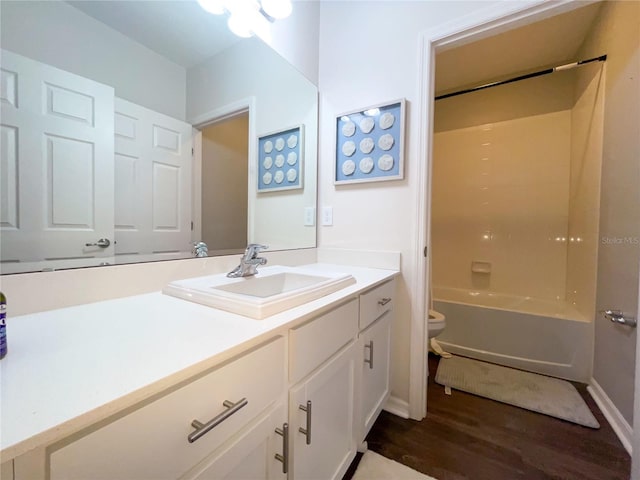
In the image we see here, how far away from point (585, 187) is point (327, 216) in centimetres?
193

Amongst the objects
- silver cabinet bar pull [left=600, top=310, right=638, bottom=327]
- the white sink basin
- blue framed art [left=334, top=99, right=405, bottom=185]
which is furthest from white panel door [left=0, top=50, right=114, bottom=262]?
silver cabinet bar pull [left=600, top=310, right=638, bottom=327]

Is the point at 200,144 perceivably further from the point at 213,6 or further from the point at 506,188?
the point at 506,188

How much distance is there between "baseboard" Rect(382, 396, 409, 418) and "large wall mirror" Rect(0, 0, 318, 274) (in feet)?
3.62

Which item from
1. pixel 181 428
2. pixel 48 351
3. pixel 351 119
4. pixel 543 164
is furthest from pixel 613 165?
pixel 48 351

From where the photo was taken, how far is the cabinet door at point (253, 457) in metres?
0.52

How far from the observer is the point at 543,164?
2.38 metres

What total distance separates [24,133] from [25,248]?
311 mm

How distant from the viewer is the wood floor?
3.74ft

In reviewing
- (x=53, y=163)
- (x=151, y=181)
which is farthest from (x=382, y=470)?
(x=53, y=163)

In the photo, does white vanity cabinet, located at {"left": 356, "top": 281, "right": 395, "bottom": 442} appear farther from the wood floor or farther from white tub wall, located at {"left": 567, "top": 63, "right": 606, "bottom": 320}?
white tub wall, located at {"left": 567, "top": 63, "right": 606, "bottom": 320}

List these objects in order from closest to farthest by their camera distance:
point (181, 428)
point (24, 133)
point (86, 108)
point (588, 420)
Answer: point (181, 428), point (24, 133), point (86, 108), point (588, 420)

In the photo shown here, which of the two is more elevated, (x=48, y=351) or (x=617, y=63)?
(x=617, y=63)

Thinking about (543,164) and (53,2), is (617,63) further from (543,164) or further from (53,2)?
(53,2)

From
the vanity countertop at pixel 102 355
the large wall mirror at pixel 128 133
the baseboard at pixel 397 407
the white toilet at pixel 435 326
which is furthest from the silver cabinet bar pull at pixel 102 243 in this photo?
the white toilet at pixel 435 326
